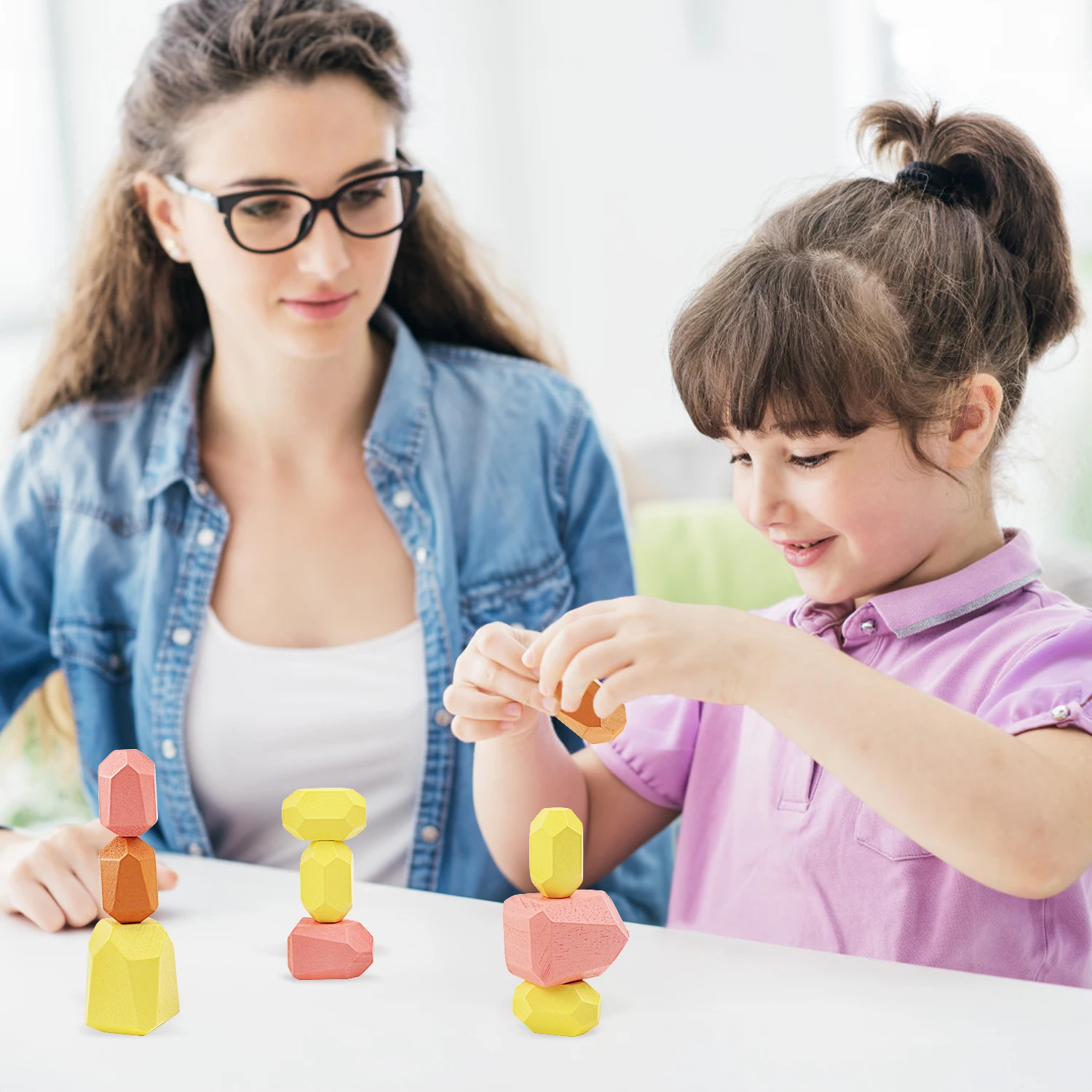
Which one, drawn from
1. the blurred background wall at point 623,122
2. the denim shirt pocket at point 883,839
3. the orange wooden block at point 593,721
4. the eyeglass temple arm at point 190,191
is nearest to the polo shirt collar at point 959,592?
the denim shirt pocket at point 883,839

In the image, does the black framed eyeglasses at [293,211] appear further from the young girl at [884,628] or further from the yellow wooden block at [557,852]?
the yellow wooden block at [557,852]

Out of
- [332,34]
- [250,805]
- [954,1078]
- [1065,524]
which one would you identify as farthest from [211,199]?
[1065,524]

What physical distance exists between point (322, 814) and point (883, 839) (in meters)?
0.41

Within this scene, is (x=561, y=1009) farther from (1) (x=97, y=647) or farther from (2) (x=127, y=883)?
(1) (x=97, y=647)

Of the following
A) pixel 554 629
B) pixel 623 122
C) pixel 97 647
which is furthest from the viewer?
pixel 623 122

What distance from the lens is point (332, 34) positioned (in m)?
1.28

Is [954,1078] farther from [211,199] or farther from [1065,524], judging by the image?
[1065,524]

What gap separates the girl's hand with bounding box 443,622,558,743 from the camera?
86 cm

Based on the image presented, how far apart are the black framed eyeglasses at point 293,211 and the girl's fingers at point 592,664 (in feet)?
2.16

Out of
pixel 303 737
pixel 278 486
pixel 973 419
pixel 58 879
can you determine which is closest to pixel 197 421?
pixel 278 486

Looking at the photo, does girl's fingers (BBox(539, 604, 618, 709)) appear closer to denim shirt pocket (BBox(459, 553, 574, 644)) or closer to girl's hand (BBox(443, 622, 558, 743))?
girl's hand (BBox(443, 622, 558, 743))

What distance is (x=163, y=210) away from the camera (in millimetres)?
1378

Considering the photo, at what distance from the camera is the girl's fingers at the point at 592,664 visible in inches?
30.0

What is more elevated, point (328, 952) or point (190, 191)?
point (190, 191)
